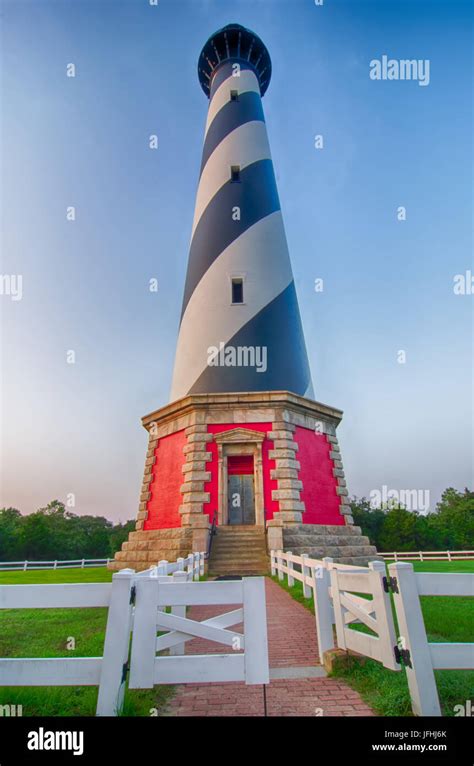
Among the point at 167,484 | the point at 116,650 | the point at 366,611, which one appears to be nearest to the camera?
the point at 116,650

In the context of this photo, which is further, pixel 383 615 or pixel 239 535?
pixel 239 535

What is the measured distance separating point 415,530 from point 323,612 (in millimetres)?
37602

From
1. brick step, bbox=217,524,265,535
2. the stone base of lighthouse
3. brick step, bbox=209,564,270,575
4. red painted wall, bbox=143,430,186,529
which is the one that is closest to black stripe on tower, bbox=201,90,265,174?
the stone base of lighthouse

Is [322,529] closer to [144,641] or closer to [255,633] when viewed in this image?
[255,633]

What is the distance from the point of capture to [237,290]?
1705 centimetres

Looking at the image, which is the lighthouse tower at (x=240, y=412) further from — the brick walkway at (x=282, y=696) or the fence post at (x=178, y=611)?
the brick walkway at (x=282, y=696)

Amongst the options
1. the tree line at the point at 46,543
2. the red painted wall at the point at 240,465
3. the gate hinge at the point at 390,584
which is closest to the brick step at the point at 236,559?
the red painted wall at the point at 240,465

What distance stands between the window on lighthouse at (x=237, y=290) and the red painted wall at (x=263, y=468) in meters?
4.92

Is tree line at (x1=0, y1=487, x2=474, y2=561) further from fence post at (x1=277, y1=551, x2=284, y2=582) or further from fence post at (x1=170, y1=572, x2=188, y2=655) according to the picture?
fence post at (x1=170, y1=572, x2=188, y2=655)

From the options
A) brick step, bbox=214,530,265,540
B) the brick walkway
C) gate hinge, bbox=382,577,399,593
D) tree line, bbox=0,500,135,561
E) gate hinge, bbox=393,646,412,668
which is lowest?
tree line, bbox=0,500,135,561

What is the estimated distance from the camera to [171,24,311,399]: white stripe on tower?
16219 millimetres

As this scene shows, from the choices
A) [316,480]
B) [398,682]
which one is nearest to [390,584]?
[398,682]

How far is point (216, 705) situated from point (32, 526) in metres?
39.0

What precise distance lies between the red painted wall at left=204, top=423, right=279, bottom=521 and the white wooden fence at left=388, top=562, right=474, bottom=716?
418 inches
